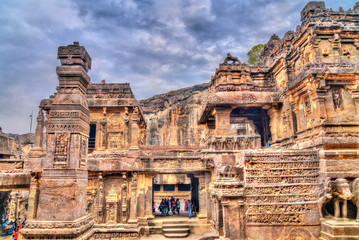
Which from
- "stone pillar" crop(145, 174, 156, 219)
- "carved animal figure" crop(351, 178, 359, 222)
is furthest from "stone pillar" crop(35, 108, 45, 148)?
"carved animal figure" crop(351, 178, 359, 222)

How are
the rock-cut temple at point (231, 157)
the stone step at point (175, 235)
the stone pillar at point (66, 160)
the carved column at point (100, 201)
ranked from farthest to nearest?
the stone step at point (175, 235) → the carved column at point (100, 201) → the rock-cut temple at point (231, 157) → the stone pillar at point (66, 160)

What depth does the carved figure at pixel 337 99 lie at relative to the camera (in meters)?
11.8

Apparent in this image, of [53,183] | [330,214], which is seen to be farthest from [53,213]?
[330,214]

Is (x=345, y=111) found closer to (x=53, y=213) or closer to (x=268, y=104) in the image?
(x=268, y=104)

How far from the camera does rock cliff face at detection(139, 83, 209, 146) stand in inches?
1451

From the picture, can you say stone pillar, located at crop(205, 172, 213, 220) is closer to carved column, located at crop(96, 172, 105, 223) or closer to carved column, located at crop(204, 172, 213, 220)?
carved column, located at crop(204, 172, 213, 220)

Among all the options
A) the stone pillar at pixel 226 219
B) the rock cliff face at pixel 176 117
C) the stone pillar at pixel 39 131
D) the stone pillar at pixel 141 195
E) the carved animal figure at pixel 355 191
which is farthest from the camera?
the rock cliff face at pixel 176 117

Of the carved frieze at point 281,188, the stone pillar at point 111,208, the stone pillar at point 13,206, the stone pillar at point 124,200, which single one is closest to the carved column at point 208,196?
the stone pillar at point 124,200

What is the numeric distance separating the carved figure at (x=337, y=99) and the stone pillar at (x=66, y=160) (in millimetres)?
12080

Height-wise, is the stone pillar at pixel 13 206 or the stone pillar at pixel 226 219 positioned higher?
the stone pillar at pixel 226 219

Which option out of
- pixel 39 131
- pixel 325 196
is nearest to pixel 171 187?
pixel 39 131

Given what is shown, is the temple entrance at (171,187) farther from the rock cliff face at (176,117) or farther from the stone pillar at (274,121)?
the stone pillar at (274,121)

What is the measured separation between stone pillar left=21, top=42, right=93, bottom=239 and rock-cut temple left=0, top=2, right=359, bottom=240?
0.02 meters

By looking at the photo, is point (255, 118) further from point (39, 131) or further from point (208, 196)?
point (39, 131)
